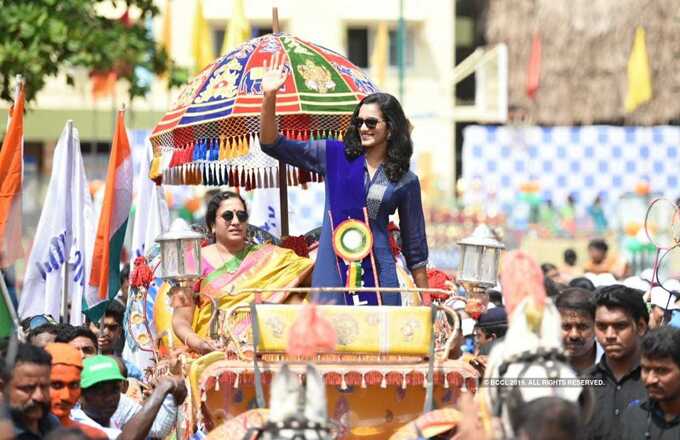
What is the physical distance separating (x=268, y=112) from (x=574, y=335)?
176cm

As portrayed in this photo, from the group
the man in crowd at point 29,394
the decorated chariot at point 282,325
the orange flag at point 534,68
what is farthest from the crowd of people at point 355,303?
the orange flag at point 534,68

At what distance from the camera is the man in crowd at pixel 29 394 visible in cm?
589

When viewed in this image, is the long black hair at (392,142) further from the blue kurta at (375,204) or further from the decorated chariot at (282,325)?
the decorated chariot at (282,325)

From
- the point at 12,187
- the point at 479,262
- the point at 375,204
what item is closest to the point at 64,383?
the point at 375,204

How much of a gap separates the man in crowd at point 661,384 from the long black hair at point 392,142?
1.81m

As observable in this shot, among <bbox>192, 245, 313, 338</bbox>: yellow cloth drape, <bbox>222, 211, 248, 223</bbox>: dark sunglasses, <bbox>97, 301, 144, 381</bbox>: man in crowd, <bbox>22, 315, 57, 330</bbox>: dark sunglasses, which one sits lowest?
<bbox>97, 301, 144, 381</bbox>: man in crowd

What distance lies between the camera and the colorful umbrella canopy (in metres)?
9.03

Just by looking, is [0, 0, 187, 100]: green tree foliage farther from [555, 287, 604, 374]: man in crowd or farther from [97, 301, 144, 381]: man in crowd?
[555, 287, 604, 374]: man in crowd

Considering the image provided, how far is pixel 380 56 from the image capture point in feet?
114

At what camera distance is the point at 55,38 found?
1464 cm

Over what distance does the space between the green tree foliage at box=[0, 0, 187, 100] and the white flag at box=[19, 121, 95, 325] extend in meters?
3.27

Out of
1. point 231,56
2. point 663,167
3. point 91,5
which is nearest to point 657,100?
point 663,167

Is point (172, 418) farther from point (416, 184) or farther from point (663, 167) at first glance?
point (663, 167)

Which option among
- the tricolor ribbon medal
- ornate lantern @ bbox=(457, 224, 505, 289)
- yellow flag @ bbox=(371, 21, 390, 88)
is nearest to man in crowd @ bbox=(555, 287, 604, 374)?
ornate lantern @ bbox=(457, 224, 505, 289)
